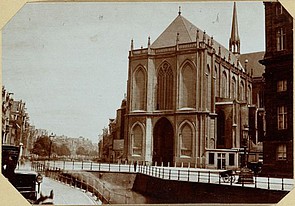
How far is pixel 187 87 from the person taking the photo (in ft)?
17.4

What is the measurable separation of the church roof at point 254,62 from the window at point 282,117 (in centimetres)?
42

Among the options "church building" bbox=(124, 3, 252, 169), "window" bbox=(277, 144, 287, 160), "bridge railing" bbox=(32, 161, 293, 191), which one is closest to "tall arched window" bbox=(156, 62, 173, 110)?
"church building" bbox=(124, 3, 252, 169)

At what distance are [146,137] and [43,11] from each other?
1.55 metres

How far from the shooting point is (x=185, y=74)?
5406mm

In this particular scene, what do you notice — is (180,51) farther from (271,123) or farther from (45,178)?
(45,178)

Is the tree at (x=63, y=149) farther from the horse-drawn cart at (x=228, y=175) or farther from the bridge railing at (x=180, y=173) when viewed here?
the horse-drawn cart at (x=228, y=175)

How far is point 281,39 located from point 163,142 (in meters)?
1.48

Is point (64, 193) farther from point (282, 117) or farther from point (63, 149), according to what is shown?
point (282, 117)

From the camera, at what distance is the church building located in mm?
5258

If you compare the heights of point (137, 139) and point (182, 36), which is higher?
point (182, 36)

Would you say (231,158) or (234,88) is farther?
(234,88)

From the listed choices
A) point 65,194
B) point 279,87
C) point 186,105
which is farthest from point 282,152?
point 65,194

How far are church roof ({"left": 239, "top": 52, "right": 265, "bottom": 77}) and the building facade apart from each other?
0.05 metres

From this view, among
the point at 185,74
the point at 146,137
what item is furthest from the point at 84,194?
the point at 185,74
